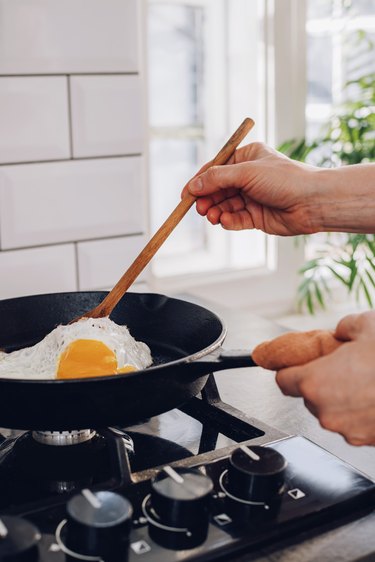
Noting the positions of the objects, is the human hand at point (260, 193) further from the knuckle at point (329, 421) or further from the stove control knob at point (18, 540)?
the stove control knob at point (18, 540)

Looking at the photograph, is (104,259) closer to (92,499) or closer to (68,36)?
(68,36)

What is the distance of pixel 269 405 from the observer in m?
1.07

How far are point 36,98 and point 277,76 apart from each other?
1.01m

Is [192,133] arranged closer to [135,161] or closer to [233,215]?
[135,161]

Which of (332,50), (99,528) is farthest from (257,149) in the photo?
(332,50)

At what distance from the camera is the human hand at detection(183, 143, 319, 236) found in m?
1.15

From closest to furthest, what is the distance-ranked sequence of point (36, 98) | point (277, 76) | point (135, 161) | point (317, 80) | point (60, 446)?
point (60, 446)
point (36, 98)
point (135, 161)
point (277, 76)
point (317, 80)

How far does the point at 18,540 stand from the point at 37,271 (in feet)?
3.07

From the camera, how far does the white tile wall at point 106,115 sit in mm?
1500

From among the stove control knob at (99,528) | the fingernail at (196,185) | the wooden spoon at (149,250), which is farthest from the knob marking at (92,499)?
the fingernail at (196,185)

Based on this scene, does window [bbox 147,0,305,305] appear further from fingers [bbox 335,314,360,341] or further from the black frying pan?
fingers [bbox 335,314,360,341]

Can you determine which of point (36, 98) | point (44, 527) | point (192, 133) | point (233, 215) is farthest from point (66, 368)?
point (192, 133)

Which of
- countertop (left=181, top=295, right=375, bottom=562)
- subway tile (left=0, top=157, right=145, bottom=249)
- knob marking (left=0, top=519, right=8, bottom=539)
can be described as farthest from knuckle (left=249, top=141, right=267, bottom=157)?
knob marking (left=0, top=519, right=8, bottom=539)

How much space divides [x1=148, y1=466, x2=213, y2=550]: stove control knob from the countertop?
45 millimetres
